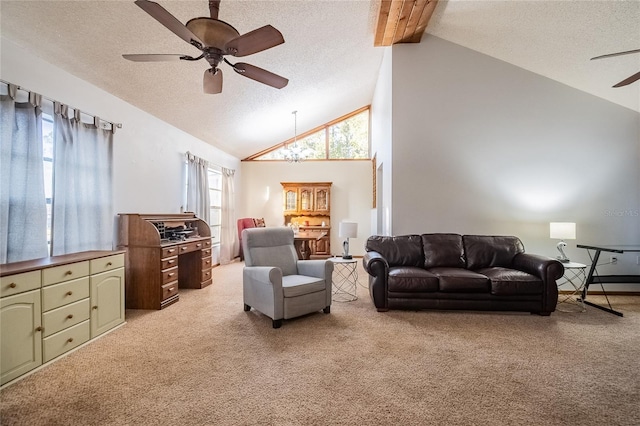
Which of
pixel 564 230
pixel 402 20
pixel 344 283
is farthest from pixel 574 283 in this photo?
pixel 402 20

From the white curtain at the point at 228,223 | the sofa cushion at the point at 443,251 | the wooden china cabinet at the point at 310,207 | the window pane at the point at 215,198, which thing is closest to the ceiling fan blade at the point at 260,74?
the sofa cushion at the point at 443,251

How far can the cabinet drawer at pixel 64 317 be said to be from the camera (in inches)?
88.7

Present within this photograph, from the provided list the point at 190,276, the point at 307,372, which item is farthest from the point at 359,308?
the point at 190,276

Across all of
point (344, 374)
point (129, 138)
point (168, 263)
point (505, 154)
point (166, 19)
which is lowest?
point (344, 374)

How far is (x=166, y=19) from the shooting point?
1805 mm

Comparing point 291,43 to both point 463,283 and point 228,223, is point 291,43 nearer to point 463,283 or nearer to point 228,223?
point 463,283

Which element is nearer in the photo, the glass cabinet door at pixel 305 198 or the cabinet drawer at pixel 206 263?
the cabinet drawer at pixel 206 263

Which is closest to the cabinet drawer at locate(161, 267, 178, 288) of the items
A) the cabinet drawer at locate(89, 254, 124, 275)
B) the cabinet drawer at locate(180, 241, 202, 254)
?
the cabinet drawer at locate(180, 241, 202, 254)

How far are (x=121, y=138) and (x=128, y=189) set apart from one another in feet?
2.14

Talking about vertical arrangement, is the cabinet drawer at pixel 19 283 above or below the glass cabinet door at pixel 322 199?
below

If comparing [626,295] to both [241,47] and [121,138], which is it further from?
[121,138]

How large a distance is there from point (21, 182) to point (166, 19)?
1.99 metres

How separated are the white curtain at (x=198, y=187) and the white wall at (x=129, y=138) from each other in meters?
0.16

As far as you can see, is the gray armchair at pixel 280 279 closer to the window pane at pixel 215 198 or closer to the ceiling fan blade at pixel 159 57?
the ceiling fan blade at pixel 159 57
